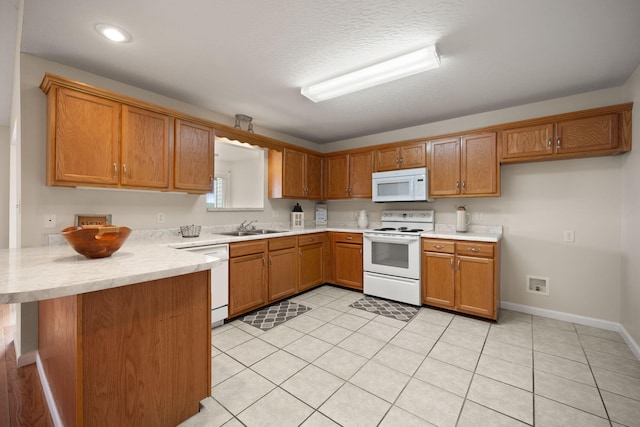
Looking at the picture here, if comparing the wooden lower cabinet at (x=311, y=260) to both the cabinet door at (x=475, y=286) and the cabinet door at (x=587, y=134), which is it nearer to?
the cabinet door at (x=475, y=286)

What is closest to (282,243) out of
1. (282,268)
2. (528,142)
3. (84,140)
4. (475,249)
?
(282,268)

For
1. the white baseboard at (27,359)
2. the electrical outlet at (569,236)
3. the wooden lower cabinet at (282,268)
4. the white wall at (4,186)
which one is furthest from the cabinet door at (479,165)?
the white wall at (4,186)

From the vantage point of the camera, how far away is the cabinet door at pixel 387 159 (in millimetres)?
3823

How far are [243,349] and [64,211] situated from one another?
1.89 metres

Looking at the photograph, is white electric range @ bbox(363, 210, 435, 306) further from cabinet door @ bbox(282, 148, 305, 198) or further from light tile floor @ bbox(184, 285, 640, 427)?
cabinet door @ bbox(282, 148, 305, 198)

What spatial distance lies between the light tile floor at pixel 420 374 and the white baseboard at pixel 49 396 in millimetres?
661

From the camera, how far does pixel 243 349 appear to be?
90.7 inches

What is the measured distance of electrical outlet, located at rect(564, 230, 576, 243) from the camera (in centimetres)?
290

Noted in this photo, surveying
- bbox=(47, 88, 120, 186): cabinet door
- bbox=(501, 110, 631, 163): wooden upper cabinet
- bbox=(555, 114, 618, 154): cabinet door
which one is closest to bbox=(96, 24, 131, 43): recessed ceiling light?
bbox=(47, 88, 120, 186): cabinet door

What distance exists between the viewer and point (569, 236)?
2.92m

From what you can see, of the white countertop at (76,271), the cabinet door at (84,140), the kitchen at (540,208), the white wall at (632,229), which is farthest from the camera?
the white wall at (632,229)

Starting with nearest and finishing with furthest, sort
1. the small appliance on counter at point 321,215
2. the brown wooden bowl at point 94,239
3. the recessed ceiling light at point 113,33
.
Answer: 1. the brown wooden bowl at point 94,239
2. the recessed ceiling light at point 113,33
3. the small appliance on counter at point 321,215

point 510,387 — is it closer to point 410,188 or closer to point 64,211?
point 410,188

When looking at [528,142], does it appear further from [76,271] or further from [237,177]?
[76,271]
